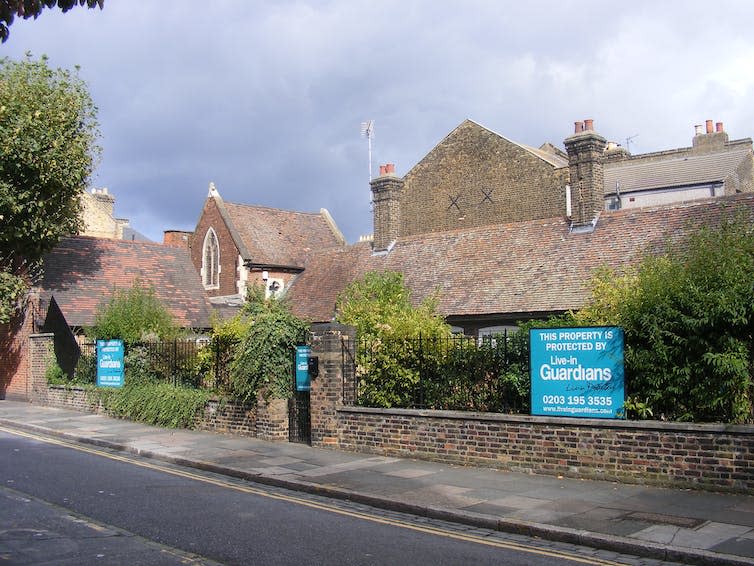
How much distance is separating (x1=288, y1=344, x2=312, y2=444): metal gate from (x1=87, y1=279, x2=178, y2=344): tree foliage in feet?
24.7

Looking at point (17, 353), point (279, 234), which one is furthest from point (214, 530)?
point (279, 234)

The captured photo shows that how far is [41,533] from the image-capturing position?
26.1ft

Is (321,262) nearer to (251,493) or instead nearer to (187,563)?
(251,493)

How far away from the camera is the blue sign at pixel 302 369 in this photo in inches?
600

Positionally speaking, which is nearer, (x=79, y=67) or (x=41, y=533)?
(x=41, y=533)

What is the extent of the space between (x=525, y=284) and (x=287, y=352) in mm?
11164

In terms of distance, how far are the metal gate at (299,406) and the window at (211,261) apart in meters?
26.0

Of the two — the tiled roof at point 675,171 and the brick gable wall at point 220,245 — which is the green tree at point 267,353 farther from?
the tiled roof at point 675,171

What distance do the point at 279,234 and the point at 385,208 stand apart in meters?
10.9

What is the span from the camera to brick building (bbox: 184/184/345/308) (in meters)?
38.8

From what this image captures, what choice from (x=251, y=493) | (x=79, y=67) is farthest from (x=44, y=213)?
(x=251, y=493)

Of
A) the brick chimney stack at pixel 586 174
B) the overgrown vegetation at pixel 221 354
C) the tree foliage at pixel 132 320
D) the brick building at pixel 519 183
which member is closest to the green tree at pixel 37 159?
the tree foliage at pixel 132 320

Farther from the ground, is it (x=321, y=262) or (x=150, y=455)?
(x=321, y=262)

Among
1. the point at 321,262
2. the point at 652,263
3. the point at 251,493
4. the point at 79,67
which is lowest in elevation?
the point at 251,493
